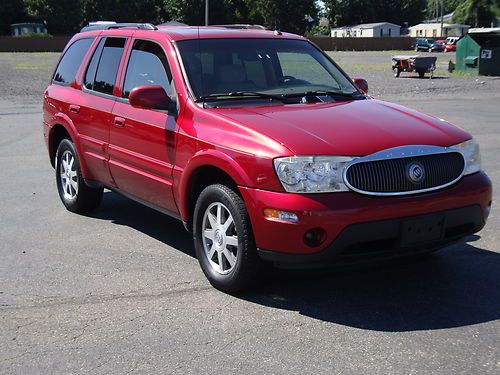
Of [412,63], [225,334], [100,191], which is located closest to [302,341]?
[225,334]

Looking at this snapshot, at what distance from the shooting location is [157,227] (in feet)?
22.2

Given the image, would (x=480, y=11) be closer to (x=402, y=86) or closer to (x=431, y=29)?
(x=402, y=86)

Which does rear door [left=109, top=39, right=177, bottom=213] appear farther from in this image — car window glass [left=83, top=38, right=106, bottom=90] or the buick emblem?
the buick emblem

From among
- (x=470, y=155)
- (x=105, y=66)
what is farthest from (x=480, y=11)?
(x=470, y=155)

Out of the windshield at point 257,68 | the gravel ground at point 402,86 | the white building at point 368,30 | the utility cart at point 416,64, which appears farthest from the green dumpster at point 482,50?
the white building at point 368,30

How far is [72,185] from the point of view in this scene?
7250mm

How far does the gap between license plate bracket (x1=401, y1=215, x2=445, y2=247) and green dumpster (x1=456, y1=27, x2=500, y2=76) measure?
1035 inches

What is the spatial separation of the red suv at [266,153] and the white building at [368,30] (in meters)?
97.3

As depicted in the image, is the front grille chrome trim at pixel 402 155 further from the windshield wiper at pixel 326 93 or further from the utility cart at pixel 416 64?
the utility cart at pixel 416 64

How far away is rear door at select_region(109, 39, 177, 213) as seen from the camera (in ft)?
17.6

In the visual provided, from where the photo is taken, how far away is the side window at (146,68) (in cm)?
561

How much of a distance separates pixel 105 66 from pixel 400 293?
3663 millimetres

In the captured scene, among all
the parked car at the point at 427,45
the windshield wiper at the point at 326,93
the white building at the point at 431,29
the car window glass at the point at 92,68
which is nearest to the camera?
the windshield wiper at the point at 326,93

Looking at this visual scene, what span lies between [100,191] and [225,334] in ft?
11.8
